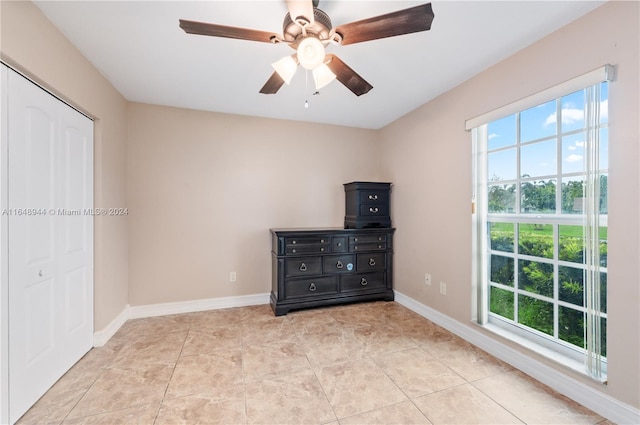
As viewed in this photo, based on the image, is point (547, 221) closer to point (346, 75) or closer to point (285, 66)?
point (346, 75)

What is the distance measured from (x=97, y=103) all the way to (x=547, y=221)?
3.75 meters

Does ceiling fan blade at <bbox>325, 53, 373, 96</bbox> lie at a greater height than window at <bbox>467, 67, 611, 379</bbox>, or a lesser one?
greater

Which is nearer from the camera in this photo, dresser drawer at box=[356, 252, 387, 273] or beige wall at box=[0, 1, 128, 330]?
beige wall at box=[0, 1, 128, 330]

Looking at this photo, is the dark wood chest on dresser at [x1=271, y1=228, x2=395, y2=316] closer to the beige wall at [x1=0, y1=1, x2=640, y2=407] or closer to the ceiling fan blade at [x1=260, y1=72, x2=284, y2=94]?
the beige wall at [x1=0, y1=1, x2=640, y2=407]

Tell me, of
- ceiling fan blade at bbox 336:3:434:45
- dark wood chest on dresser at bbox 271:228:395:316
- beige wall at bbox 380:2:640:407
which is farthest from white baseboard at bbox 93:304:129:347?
beige wall at bbox 380:2:640:407

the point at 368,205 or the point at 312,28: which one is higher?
the point at 312,28

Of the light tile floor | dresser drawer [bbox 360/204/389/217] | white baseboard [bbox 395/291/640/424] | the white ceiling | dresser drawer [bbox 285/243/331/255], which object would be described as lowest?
the light tile floor

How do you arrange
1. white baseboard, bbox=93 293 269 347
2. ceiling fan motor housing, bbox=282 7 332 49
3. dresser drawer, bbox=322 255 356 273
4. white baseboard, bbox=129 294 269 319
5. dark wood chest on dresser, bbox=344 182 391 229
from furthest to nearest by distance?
dark wood chest on dresser, bbox=344 182 391 229, dresser drawer, bbox=322 255 356 273, white baseboard, bbox=129 294 269 319, white baseboard, bbox=93 293 269 347, ceiling fan motor housing, bbox=282 7 332 49

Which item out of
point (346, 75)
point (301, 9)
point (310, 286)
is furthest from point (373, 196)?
point (301, 9)

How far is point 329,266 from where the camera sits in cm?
314

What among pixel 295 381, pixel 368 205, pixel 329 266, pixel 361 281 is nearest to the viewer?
pixel 295 381

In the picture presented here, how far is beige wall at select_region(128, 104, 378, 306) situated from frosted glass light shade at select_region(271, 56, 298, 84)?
1.78 metres

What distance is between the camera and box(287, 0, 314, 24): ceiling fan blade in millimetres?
1191

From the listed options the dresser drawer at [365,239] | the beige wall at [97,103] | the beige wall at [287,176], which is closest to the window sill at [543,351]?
the beige wall at [287,176]
